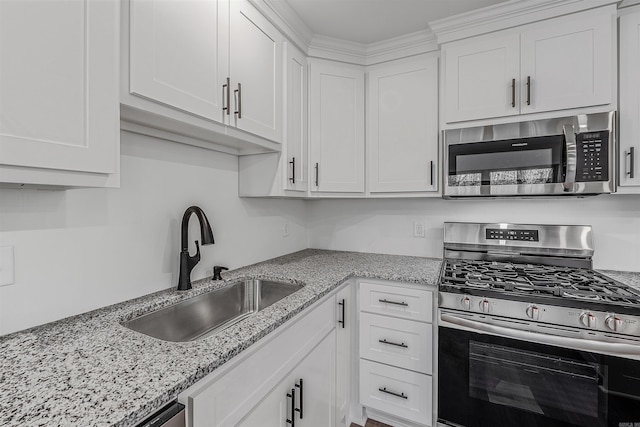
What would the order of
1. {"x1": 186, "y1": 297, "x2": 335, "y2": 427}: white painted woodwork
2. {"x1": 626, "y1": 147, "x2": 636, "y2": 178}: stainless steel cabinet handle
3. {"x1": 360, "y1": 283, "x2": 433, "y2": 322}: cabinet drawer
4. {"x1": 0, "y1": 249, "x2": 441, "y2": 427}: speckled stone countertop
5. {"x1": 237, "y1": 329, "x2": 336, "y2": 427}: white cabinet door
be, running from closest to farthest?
{"x1": 0, "y1": 249, "x2": 441, "y2": 427}: speckled stone countertop
{"x1": 186, "y1": 297, "x2": 335, "y2": 427}: white painted woodwork
{"x1": 237, "y1": 329, "x2": 336, "y2": 427}: white cabinet door
{"x1": 626, "y1": 147, "x2": 636, "y2": 178}: stainless steel cabinet handle
{"x1": 360, "y1": 283, "x2": 433, "y2": 322}: cabinet drawer

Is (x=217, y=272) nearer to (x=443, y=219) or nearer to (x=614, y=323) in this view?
(x=443, y=219)

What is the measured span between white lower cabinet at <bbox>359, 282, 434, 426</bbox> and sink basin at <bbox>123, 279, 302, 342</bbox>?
543 millimetres

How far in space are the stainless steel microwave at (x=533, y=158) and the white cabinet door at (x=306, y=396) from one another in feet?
3.98

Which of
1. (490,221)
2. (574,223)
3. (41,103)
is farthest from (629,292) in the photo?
(41,103)

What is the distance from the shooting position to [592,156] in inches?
61.5

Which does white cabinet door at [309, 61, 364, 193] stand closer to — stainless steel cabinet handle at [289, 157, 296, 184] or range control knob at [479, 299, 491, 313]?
stainless steel cabinet handle at [289, 157, 296, 184]

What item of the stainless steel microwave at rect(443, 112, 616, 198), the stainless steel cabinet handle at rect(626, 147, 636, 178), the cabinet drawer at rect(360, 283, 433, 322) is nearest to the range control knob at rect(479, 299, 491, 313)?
the cabinet drawer at rect(360, 283, 433, 322)

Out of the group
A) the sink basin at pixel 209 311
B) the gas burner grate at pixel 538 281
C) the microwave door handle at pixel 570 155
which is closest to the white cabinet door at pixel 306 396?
the sink basin at pixel 209 311

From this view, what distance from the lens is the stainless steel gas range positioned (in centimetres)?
122

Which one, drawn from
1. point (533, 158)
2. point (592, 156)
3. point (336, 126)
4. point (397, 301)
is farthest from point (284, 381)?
point (592, 156)

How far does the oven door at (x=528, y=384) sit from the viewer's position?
1.21 m

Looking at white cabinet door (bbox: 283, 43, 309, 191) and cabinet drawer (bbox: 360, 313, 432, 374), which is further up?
white cabinet door (bbox: 283, 43, 309, 191)

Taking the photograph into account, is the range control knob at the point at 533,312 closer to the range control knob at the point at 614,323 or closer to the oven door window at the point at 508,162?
the range control knob at the point at 614,323

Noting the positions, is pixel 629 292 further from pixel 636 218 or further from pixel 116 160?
Result: pixel 116 160
